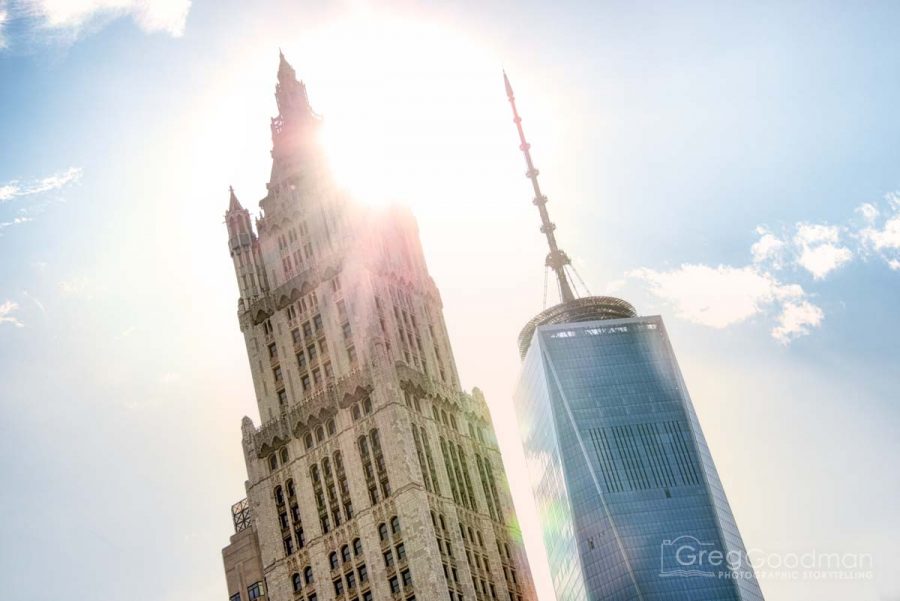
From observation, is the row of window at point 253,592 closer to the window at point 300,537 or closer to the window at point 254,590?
the window at point 254,590

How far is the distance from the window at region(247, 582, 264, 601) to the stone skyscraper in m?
0.16

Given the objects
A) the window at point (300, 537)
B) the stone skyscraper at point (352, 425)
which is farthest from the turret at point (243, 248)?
the window at point (300, 537)

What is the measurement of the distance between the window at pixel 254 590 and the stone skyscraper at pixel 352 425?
0.53 ft

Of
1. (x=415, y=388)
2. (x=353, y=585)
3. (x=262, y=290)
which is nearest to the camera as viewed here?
(x=353, y=585)

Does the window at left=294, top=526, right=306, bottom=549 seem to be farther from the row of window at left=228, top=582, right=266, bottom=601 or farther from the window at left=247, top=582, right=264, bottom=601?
the window at left=247, top=582, right=264, bottom=601

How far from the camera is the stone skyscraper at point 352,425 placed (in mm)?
162250

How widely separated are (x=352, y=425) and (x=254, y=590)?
Answer: 2197 centimetres

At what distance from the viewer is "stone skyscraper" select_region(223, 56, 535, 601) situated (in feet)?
532

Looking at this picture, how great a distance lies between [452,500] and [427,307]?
32890 mm

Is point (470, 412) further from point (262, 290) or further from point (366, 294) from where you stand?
point (262, 290)

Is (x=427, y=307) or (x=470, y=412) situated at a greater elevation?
(x=427, y=307)

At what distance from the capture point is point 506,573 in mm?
168875

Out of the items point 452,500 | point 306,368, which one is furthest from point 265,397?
point 452,500

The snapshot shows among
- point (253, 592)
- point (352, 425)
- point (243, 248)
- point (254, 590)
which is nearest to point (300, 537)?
point (254, 590)
